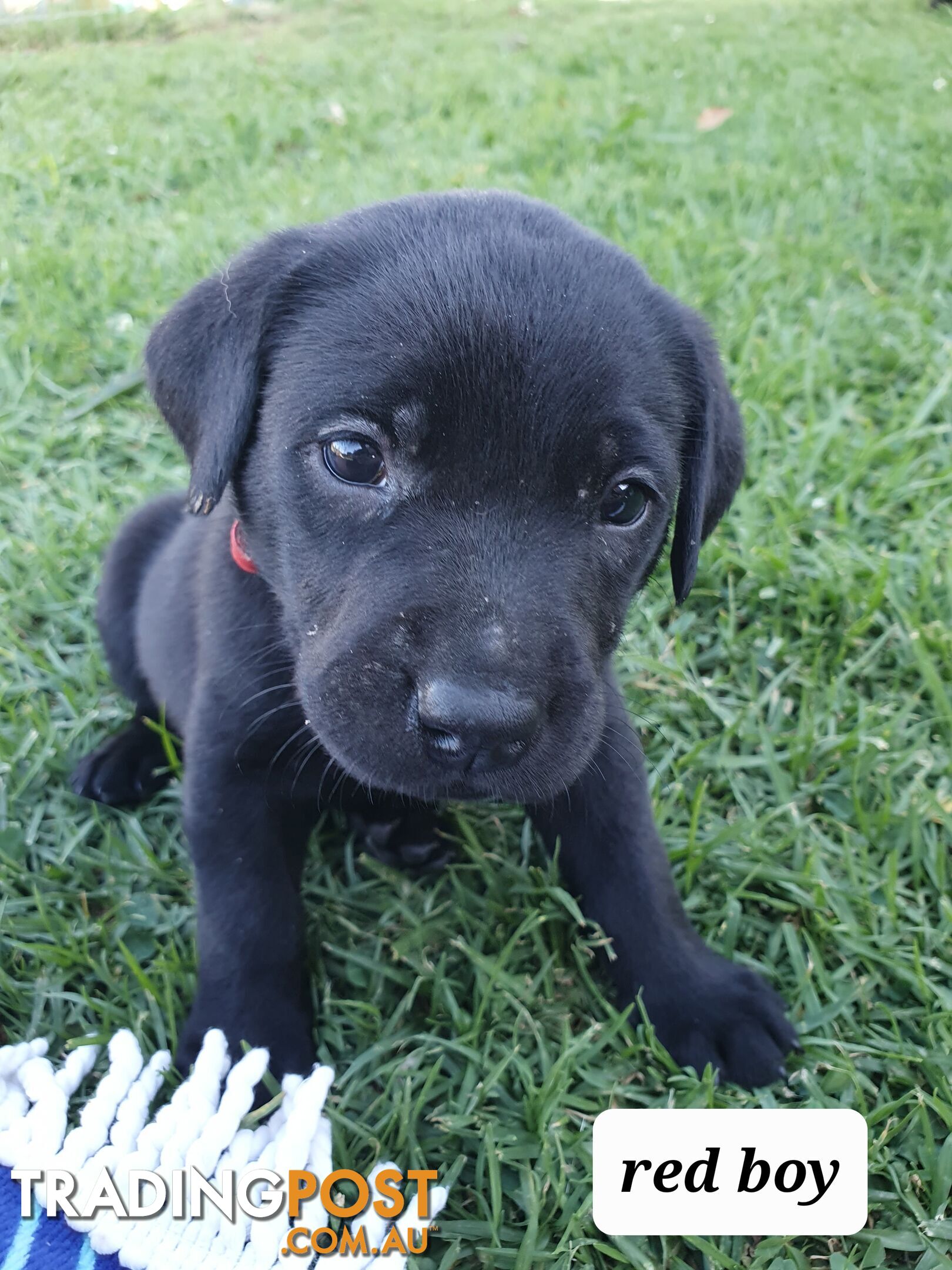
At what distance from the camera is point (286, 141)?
596 cm

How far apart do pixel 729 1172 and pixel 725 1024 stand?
1.02 feet

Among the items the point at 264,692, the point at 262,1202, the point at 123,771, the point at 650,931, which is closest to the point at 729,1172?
the point at 650,931

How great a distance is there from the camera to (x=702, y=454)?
6.89ft

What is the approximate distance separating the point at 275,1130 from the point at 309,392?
A: 4.23ft

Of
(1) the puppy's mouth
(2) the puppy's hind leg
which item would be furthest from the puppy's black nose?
(2) the puppy's hind leg

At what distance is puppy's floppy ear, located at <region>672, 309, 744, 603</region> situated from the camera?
2.08 m

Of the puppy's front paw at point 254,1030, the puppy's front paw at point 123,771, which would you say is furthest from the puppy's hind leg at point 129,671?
the puppy's front paw at point 254,1030

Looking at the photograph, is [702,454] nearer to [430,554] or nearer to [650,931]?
[430,554]

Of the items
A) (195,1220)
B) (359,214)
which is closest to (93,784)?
(195,1220)

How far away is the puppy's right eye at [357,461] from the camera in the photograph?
1732 millimetres

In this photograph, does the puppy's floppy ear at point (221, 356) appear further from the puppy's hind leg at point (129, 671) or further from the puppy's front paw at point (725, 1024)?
the puppy's front paw at point (725, 1024)

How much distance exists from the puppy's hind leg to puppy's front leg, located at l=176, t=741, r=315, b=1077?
0.43m

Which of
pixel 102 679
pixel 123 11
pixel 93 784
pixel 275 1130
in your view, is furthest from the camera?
pixel 123 11

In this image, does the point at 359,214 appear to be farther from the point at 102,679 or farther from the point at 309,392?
the point at 102,679
